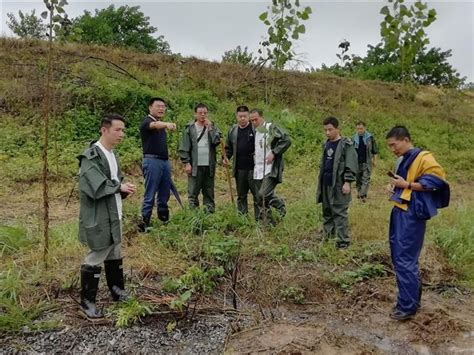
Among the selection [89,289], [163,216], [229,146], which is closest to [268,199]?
[229,146]

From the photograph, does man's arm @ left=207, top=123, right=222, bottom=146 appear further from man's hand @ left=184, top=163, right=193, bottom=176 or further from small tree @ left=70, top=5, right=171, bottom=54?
small tree @ left=70, top=5, right=171, bottom=54

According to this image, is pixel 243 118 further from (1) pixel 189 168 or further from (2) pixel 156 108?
(2) pixel 156 108

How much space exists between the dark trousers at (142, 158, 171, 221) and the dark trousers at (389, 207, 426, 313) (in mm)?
2783

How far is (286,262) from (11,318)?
2608 mm

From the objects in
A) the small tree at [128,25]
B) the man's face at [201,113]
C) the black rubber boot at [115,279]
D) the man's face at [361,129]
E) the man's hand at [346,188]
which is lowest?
the black rubber boot at [115,279]

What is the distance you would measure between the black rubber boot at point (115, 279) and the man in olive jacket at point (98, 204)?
4.0 inches

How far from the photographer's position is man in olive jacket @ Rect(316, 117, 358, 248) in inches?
207

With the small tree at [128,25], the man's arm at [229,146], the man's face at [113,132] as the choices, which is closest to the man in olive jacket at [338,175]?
the man's arm at [229,146]

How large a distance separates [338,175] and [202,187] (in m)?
1.84

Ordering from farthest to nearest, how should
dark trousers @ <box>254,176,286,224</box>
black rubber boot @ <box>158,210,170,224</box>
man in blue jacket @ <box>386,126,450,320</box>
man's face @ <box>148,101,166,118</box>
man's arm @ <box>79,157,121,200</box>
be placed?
dark trousers @ <box>254,176,286,224</box> → black rubber boot @ <box>158,210,170,224</box> → man's face @ <box>148,101,166,118</box> → man in blue jacket @ <box>386,126,450,320</box> → man's arm @ <box>79,157,121,200</box>

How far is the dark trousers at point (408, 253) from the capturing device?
3.74 m

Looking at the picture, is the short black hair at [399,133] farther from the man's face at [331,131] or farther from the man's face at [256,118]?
the man's face at [256,118]

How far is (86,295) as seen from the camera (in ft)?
11.7

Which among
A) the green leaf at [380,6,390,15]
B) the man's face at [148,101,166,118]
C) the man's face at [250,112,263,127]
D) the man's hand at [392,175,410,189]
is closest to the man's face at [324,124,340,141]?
the man's face at [250,112,263,127]
